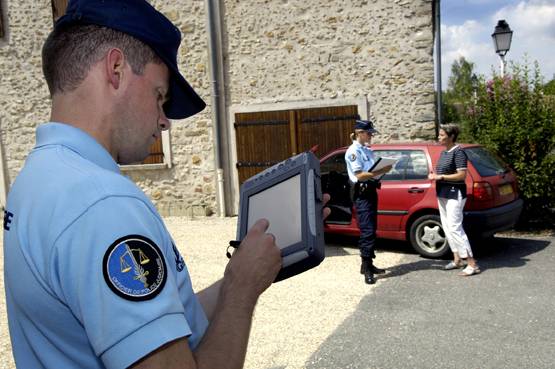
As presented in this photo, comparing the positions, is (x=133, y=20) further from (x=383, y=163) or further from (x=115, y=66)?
(x=383, y=163)

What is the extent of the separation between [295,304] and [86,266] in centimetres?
404

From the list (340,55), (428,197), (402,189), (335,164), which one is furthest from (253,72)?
(428,197)

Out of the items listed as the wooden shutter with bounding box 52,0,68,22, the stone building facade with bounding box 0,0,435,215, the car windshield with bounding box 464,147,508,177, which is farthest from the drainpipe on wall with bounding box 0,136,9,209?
the car windshield with bounding box 464,147,508,177

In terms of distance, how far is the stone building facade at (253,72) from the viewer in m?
8.63

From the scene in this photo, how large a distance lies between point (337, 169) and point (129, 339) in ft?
21.4

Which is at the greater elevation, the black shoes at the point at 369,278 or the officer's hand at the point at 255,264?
the officer's hand at the point at 255,264

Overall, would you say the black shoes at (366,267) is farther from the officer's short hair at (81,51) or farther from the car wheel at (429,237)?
the officer's short hair at (81,51)

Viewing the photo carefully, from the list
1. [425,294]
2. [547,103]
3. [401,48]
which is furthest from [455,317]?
[401,48]

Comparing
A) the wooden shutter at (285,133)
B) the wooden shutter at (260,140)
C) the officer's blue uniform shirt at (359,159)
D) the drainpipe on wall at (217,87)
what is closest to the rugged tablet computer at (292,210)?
the officer's blue uniform shirt at (359,159)

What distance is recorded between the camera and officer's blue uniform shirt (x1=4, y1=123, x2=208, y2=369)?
837mm

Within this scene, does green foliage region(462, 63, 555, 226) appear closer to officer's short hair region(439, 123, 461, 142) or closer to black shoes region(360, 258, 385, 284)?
officer's short hair region(439, 123, 461, 142)

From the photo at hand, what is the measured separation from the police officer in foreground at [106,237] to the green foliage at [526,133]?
7.22 metres

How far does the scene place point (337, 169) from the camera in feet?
23.7

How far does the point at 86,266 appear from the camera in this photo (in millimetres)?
834
